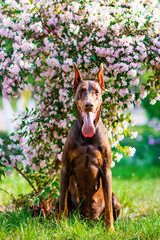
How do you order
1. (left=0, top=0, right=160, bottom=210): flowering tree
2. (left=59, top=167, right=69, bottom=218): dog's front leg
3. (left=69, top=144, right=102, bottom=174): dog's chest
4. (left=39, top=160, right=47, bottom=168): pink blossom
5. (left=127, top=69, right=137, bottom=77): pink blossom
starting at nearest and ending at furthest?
(left=69, top=144, right=102, bottom=174): dog's chest
(left=59, top=167, right=69, bottom=218): dog's front leg
(left=127, top=69, right=137, bottom=77): pink blossom
(left=0, top=0, right=160, bottom=210): flowering tree
(left=39, top=160, right=47, bottom=168): pink blossom

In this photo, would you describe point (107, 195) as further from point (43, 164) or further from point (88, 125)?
point (43, 164)

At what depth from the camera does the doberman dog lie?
3369mm

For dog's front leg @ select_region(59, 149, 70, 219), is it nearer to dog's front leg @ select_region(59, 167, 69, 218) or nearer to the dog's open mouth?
dog's front leg @ select_region(59, 167, 69, 218)

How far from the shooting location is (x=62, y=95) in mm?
4250

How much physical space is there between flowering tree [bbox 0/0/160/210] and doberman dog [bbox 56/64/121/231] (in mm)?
559

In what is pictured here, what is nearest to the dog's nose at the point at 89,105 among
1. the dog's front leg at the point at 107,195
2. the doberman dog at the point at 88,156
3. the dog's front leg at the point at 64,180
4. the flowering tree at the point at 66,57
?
the doberman dog at the point at 88,156

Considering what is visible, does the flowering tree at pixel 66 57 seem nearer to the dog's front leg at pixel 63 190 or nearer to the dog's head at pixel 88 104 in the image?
the dog's head at pixel 88 104

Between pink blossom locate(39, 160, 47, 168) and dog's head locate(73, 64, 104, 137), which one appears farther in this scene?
pink blossom locate(39, 160, 47, 168)

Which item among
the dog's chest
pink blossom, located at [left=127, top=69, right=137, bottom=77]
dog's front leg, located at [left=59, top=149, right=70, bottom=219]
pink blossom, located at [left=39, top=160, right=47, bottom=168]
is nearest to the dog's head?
the dog's chest

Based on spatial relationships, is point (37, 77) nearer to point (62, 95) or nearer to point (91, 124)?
point (62, 95)

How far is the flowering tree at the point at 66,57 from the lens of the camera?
160 inches

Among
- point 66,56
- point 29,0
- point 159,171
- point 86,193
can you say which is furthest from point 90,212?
point 159,171

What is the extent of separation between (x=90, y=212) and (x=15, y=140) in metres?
1.40

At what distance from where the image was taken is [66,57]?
4.11 m
